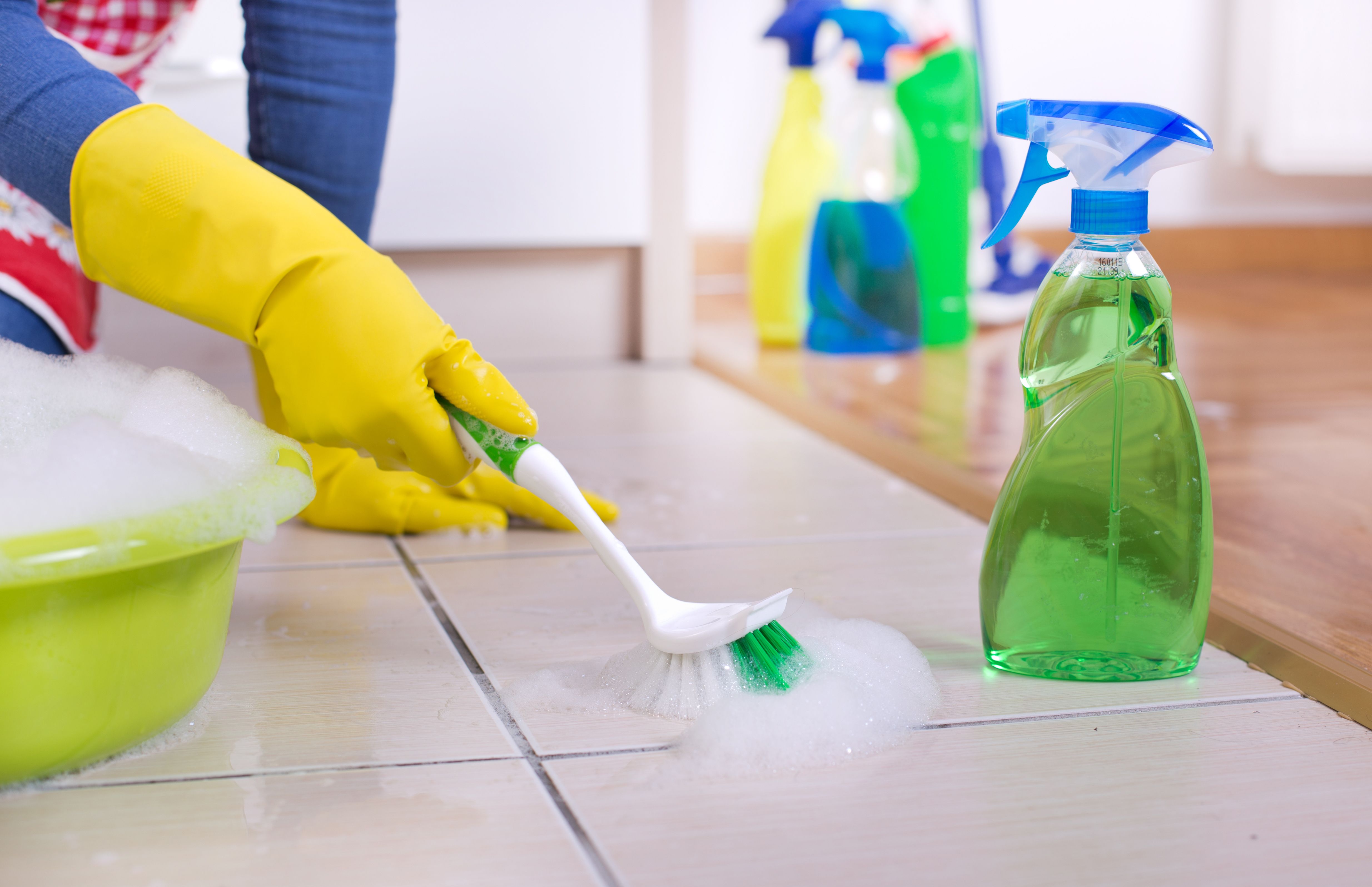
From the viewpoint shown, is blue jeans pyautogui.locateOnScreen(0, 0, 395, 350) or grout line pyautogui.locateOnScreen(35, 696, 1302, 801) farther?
blue jeans pyautogui.locateOnScreen(0, 0, 395, 350)

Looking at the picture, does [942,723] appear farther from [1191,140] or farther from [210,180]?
[210,180]

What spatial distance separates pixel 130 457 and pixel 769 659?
0.26 meters

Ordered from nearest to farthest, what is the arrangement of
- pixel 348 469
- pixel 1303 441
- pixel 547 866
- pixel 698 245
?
pixel 547 866, pixel 348 469, pixel 1303 441, pixel 698 245

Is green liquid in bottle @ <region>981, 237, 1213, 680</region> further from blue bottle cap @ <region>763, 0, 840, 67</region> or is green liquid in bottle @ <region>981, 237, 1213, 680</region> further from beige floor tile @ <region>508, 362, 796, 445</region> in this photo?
blue bottle cap @ <region>763, 0, 840, 67</region>

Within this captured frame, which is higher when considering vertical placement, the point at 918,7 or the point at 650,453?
the point at 918,7

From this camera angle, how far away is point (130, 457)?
17.8 inches

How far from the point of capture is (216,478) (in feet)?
1.55

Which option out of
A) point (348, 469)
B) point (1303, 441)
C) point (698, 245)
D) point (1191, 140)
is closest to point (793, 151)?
point (698, 245)

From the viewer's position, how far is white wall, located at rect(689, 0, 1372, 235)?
1.97 meters

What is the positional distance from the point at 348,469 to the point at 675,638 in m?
0.39

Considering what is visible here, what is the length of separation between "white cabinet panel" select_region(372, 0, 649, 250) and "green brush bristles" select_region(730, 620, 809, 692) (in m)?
0.97

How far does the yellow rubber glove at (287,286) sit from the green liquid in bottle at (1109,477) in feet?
0.74

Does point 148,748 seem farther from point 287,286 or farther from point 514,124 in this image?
point 514,124

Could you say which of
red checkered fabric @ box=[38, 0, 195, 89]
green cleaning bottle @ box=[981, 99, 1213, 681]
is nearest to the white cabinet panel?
red checkered fabric @ box=[38, 0, 195, 89]
